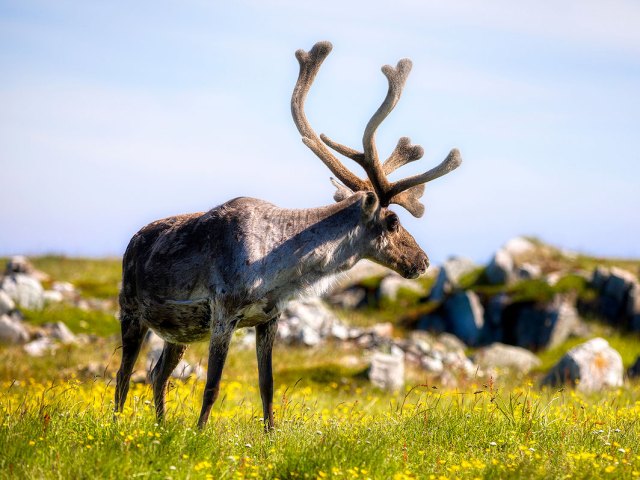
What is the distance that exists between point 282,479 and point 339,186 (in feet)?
13.2

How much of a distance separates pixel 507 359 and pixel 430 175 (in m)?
17.6

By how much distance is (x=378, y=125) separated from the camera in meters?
10.5

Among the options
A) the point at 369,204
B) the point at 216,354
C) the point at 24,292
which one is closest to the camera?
the point at 216,354

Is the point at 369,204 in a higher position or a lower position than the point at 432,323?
higher

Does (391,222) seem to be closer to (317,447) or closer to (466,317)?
(317,447)

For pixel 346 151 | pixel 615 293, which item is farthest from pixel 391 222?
pixel 615 293

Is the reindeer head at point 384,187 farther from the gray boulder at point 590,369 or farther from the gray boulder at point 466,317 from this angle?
Answer: the gray boulder at point 466,317

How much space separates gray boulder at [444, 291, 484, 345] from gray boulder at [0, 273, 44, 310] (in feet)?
48.4

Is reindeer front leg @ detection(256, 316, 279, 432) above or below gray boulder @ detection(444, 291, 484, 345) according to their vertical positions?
above

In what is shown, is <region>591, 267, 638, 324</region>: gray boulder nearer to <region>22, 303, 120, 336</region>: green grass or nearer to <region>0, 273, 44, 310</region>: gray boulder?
<region>22, 303, 120, 336</region>: green grass

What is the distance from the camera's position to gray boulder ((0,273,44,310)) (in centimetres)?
3041

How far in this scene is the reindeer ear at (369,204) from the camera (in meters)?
10.2

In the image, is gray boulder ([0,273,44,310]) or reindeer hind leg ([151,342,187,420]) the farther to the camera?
gray boulder ([0,273,44,310])

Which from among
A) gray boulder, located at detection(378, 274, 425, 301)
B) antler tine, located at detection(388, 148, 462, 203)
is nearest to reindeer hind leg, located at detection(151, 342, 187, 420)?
antler tine, located at detection(388, 148, 462, 203)
